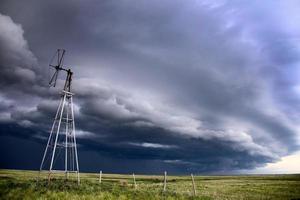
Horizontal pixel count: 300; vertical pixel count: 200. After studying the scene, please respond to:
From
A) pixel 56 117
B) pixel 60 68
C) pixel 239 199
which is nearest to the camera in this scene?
pixel 239 199

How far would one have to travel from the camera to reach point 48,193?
2266 centimetres

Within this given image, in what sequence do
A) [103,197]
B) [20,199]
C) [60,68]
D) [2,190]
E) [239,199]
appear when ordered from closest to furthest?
[20,199]
[103,197]
[2,190]
[239,199]
[60,68]

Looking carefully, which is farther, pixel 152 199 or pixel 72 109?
pixel 72 109

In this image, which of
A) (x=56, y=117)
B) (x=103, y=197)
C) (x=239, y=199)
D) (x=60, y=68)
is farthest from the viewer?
(x=60, y=68)

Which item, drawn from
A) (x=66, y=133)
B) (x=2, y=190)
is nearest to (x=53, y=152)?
(x=66, y=133)

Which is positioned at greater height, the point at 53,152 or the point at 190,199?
the point at 53,152

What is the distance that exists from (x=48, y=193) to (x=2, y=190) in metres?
4.42

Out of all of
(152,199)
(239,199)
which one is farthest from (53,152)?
(239,199)

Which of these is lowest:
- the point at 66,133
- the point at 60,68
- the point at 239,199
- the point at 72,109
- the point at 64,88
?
the point at 239,199

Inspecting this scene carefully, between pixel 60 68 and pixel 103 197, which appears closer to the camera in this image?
pixel 103 197

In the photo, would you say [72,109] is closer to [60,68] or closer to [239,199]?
[60,68]

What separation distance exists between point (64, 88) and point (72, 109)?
9.14 feet

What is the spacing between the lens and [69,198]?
20.8 meters

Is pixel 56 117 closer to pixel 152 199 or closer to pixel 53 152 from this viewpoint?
pixel 53 152
